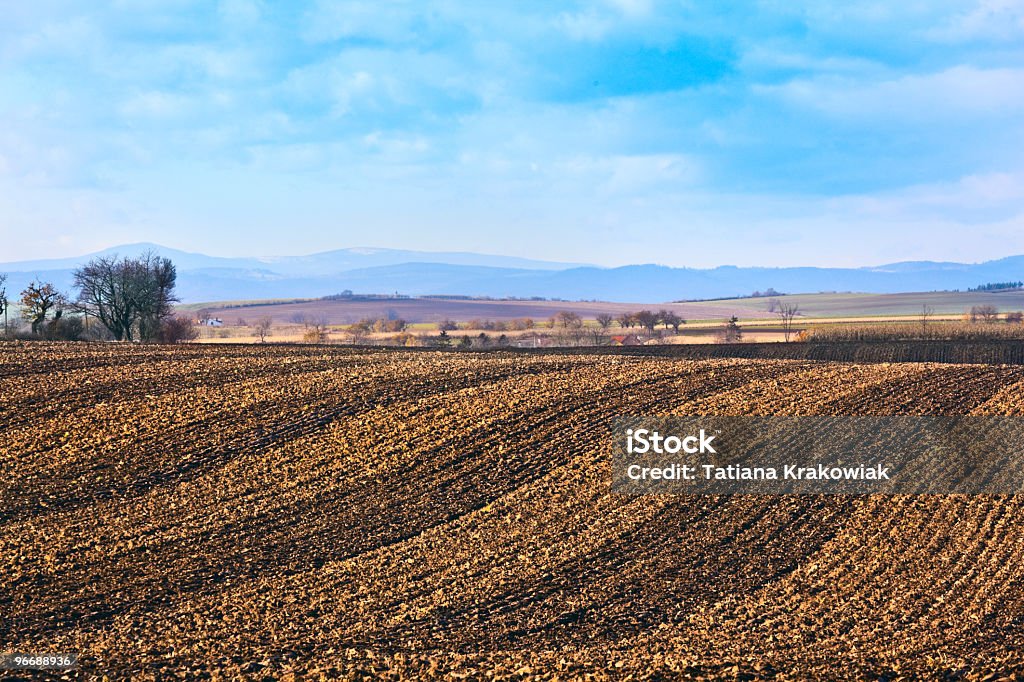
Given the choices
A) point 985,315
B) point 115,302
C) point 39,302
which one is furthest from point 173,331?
point 985,315

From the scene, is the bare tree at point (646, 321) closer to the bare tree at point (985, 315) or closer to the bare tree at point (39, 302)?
the bare tree at point (985, 315)

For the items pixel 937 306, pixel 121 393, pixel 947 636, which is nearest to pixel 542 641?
pixel 947 636

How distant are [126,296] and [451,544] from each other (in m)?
49.1

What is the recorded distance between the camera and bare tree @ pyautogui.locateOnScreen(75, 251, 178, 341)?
59.8 meters

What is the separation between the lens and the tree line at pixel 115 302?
191 ft

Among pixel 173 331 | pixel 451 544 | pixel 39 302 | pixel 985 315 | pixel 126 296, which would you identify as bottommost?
pixel 451 544

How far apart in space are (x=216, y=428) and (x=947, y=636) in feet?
57.5

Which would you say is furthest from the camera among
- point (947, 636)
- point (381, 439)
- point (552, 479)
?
point (381, 439)

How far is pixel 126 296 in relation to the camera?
196ft

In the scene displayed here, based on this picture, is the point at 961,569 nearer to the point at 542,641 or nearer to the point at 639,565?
the point at 639,565

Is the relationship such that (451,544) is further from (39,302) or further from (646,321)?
(646,321)

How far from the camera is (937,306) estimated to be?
18350cm

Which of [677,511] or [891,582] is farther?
[677,511]

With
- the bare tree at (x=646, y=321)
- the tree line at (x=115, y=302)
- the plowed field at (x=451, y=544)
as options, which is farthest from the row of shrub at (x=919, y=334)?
the tree line at (x=115, y=302)
